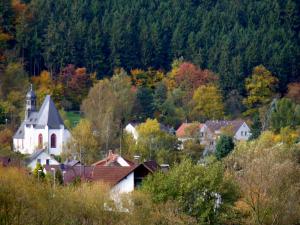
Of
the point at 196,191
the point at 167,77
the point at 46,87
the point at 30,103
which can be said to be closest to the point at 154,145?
the point at 30,103

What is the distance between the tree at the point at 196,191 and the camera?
38500mm

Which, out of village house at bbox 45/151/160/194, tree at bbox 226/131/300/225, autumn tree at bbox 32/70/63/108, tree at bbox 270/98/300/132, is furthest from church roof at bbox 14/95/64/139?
village house at bbox 45/151/160/194

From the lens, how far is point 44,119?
8262 cm

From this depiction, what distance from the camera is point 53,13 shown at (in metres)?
114

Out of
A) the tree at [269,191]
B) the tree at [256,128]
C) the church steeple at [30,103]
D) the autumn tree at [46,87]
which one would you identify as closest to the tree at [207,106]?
the tree at [256,128]

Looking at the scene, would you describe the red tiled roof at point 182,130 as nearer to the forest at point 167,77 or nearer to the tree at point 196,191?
the forest at point 167,77

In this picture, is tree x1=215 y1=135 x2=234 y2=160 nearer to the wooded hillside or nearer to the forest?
the forest

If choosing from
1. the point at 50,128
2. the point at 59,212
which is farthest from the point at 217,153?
the point at 59,212

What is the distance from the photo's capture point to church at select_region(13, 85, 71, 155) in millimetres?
80312

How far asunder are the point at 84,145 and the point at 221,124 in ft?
73.1

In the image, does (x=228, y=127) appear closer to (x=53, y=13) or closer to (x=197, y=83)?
(x=197, y=83)

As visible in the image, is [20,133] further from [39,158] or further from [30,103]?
[39,158]

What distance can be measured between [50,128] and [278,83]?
3213 cm

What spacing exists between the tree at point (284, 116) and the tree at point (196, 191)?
45680mm
